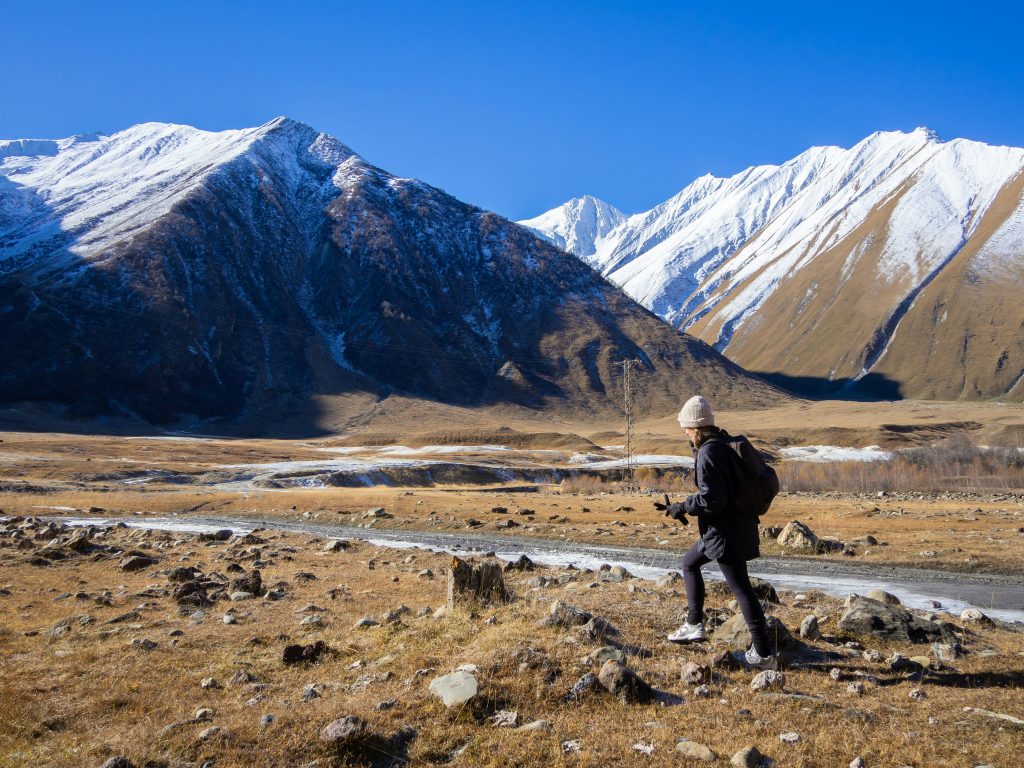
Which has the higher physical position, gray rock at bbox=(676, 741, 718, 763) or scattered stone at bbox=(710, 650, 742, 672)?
gray rock at bbox=(676, 741, 718, 763)

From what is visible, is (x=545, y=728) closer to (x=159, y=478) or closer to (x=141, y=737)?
(x=141, y=737)

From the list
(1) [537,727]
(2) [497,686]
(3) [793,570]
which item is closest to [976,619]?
(2) [497,686]

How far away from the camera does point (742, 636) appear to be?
1097cm

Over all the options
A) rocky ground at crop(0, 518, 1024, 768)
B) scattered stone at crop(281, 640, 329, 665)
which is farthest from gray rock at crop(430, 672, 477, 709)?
scattered stone at crop(281, 640, 329, 665)

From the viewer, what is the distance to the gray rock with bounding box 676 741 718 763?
23.9 feet

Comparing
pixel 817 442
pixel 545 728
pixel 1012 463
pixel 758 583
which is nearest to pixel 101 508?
pixel 758 583

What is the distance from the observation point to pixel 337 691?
9453mm

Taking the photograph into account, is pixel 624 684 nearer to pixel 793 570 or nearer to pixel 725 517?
pixel 725 517

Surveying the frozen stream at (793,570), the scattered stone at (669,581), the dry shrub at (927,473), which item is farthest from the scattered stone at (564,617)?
the dry shrub at (927,473)

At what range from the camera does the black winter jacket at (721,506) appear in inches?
382

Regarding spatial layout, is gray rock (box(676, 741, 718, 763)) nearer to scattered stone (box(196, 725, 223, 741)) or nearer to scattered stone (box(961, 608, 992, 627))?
scattered stone (box(196, 725, 223, 741))

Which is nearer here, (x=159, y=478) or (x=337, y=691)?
(x=337, y=691)

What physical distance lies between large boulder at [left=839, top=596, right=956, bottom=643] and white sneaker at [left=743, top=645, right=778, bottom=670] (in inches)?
136

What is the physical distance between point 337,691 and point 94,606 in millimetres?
10075
